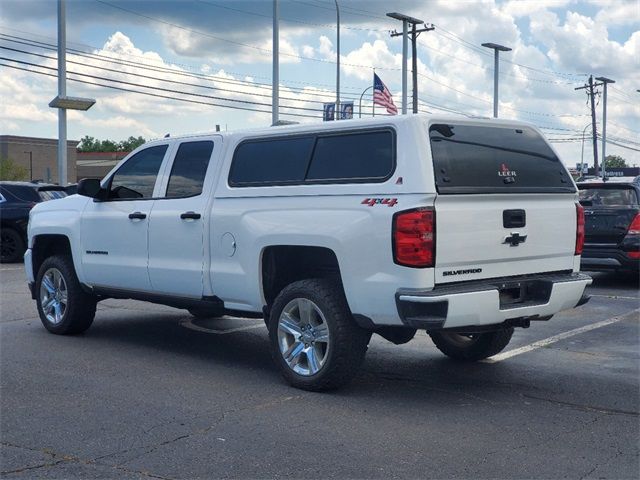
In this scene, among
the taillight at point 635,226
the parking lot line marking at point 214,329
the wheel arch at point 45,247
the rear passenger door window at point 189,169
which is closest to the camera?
the rear passenger door window at point 189,169

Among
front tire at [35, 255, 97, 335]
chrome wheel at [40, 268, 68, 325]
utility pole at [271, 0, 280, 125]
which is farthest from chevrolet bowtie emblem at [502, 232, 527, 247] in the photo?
utility pole at [271, 0, 280, 125]

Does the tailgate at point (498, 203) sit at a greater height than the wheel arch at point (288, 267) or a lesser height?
greater

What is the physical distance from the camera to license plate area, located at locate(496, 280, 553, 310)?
21.5ft

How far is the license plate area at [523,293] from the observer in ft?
21.5

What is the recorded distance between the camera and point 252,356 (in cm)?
817

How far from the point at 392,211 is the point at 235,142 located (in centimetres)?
204

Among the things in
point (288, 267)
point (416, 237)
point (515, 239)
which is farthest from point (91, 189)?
point (515, 239)

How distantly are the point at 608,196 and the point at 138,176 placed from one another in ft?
25.5

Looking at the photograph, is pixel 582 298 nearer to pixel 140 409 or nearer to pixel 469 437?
pixel 469 437

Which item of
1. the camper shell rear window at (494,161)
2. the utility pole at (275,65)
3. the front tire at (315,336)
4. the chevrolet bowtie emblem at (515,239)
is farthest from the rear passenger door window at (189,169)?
the utility pole at (275,65)

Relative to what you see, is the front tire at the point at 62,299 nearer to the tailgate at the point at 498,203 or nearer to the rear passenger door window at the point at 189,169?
the rear passenger door window at the point at 189,169

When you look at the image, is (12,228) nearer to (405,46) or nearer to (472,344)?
(472,344)

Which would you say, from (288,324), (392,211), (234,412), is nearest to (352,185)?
(392,211)

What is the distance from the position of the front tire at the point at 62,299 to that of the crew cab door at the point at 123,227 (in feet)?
1.02
